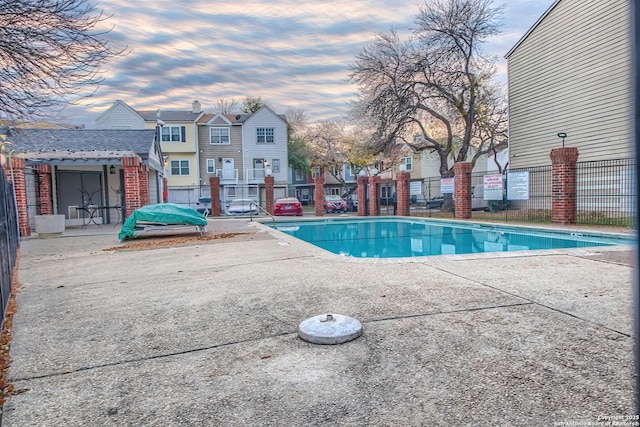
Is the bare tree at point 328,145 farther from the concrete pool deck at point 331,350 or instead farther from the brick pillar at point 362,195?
the concrete pool deck at point 331,350

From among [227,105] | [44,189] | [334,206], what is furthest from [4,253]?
[227,105]

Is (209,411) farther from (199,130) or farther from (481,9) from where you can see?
(199,130)

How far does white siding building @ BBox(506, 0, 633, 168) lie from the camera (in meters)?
13.9

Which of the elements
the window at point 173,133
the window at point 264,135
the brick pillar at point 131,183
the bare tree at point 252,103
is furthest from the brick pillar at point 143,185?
the bare tree at point 252,103

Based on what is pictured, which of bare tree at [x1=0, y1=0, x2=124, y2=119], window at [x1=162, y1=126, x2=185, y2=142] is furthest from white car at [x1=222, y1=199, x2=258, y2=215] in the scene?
bare tree at [x1=0, y1=0, x2=124, y2=119]

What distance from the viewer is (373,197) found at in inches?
851

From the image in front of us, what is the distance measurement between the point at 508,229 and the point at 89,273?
38.3ft

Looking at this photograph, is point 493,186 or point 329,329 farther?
point 493,186

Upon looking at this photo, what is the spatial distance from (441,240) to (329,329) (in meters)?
9.08

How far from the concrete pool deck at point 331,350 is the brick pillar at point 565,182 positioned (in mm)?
7335

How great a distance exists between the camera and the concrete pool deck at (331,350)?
218cm

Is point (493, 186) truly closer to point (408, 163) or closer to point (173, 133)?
point (173, 133)

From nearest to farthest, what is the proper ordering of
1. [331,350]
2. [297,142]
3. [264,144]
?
1. [331,350]
2. [264,144]
3. [297,142]

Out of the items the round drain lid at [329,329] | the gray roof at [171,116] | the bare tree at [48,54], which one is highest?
the gray roof at [171,116]
